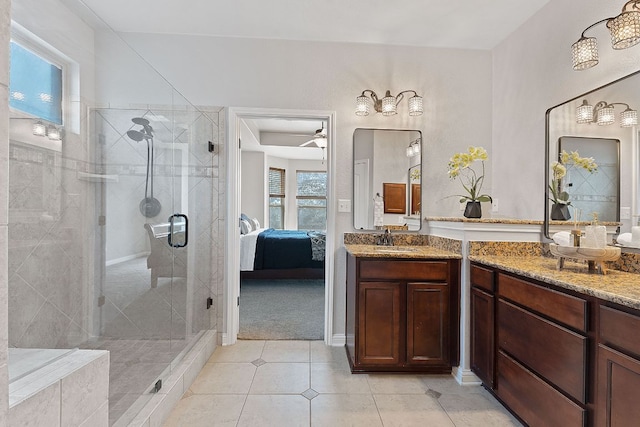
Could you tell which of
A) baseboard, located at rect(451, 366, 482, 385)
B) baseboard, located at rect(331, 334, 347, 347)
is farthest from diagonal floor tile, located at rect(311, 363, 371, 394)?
baseboard, located at rect(451, 366, 482, 385)

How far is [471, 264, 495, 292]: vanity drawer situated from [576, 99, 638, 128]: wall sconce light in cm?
107

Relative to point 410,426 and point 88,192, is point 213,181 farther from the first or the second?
point 410,426

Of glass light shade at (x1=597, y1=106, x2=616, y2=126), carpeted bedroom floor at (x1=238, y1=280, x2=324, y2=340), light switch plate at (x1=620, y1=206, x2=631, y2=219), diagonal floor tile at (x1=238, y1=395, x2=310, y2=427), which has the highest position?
glass light shade at (x1=597, y1=106, x2=616, y2=126)

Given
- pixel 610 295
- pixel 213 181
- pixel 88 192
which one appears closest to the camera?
pixel 610 295

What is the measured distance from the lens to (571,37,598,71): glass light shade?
1.69 meters

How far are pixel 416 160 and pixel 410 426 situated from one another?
1979mm

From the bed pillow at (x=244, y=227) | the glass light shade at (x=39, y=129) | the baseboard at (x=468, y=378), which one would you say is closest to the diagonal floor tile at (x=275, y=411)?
the baseboard at (x=468, y=378)

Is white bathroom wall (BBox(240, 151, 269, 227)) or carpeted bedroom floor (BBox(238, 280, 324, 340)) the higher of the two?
white bathroom wall (BBox(240, 151, 269, 227))

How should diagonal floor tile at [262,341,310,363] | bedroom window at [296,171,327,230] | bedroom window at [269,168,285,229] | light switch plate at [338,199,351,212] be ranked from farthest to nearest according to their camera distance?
1. bedroom window at [296,171,327,230]
2. bedroom window at [269,168,285,229]
3. light switch plate at [338,199,351,212]
4. diagonal floor tile at [262,341,310,363]

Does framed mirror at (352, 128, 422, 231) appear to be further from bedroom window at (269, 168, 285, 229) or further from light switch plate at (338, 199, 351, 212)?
bedroom window at (269, 168, 285, 229)

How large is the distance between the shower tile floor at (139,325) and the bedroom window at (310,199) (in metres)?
5.11

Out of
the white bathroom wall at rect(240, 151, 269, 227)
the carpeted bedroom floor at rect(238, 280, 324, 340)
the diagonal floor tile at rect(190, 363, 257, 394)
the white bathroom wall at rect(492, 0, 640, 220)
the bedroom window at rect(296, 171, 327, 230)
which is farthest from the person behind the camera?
the bedroom window at rect(296, 171, 327, 230)

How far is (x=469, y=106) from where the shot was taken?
2.74 m

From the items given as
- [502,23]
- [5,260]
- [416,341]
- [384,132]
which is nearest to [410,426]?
[416,341]
